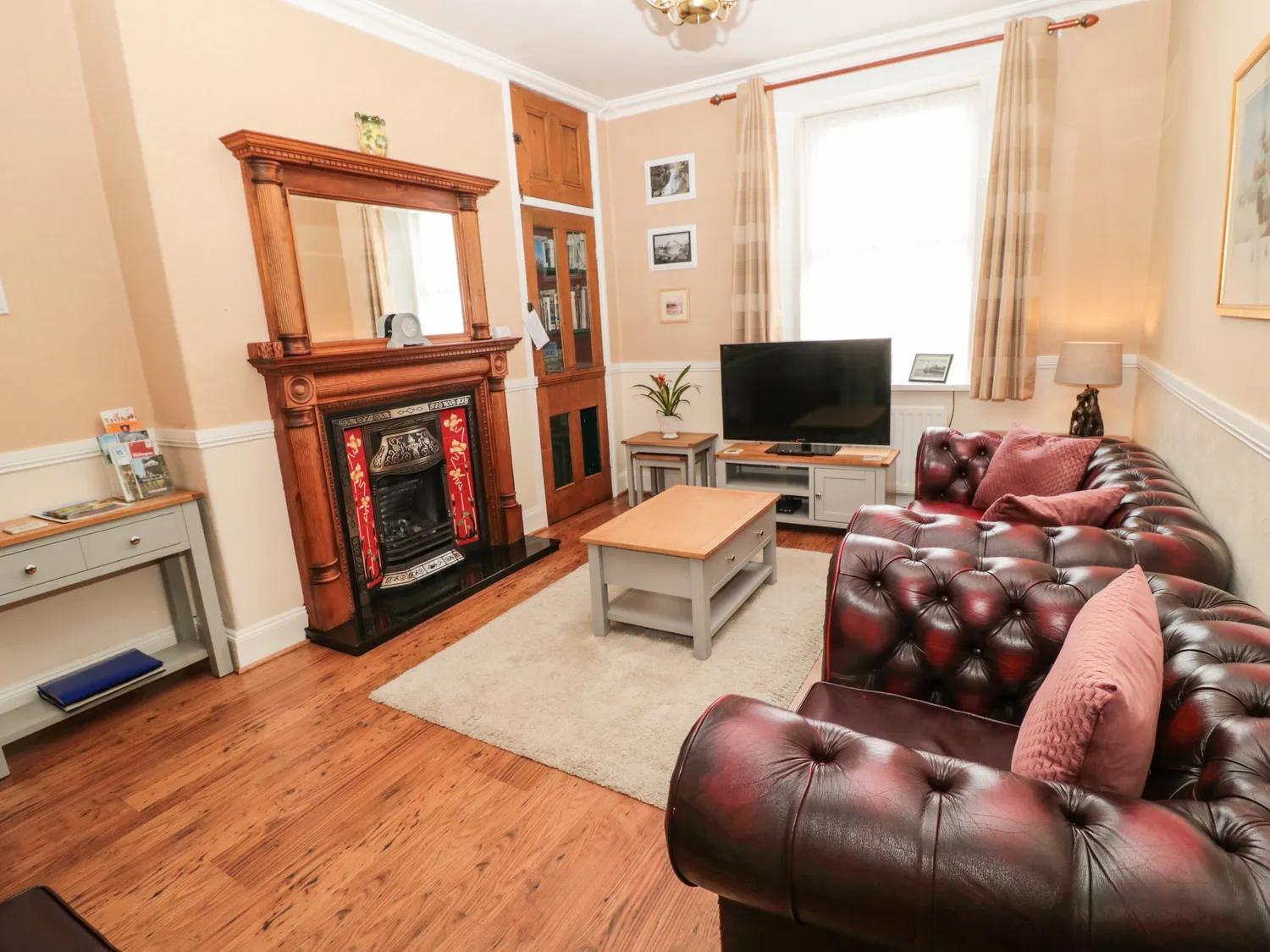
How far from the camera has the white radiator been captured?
14.1 feet

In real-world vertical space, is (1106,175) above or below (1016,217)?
above

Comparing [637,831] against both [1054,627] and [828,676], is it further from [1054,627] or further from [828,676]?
[1054,627]

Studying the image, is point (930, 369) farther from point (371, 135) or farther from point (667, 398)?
point (371, 135)

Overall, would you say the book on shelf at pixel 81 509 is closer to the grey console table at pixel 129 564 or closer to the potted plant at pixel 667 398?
the grey console table at pixel 129 564

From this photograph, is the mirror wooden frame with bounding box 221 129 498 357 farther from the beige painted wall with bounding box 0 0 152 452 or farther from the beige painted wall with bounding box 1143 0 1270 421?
the beige painted wall with bounding box 1143 0 1270 421

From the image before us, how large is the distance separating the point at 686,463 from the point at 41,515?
3.34m

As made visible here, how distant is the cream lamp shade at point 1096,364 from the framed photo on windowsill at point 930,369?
0.76 meters

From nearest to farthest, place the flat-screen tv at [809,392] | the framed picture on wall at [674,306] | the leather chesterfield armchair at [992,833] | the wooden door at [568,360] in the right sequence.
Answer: the leather chesterfield armchair at [992,833] → the flat-screen tv at [809,392] → the wooden door at [568,360] → the framed picture on wall at [674,306]

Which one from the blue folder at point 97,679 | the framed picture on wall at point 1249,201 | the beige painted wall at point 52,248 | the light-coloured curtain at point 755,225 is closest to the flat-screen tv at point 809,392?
the light-coloured curtain at point 755,225

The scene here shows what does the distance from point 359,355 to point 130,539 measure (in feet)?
3.72

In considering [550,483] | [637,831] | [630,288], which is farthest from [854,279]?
[637,831]

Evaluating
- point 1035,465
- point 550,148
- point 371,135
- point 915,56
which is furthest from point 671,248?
point 1035,465

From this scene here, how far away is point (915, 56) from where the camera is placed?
3.96 meters

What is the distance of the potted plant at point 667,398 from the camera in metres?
4.91
